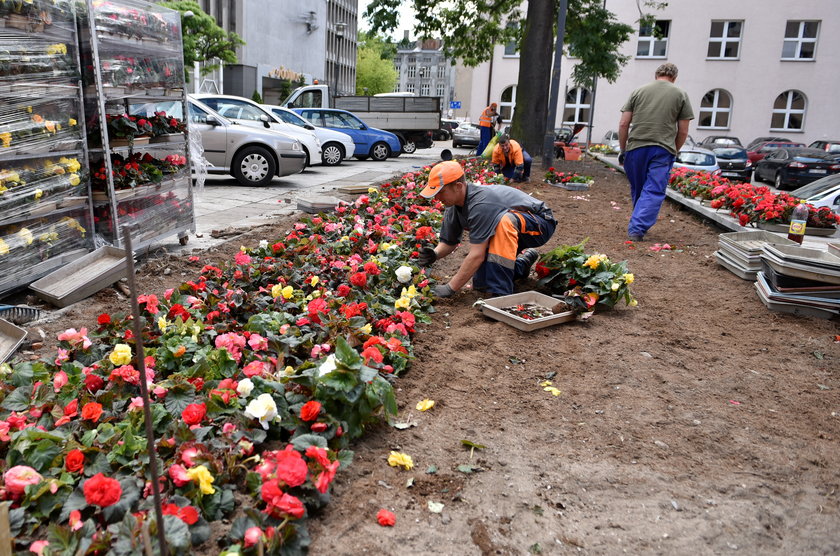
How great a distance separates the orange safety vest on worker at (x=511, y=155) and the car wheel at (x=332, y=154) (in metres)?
7.34

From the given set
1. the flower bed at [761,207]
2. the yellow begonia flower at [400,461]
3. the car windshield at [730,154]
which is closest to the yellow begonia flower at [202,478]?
the yellow begonia flower at [400,461]

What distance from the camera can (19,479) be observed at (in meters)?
2.29

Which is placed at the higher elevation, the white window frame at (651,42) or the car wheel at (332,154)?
the white window frame at (651,42)

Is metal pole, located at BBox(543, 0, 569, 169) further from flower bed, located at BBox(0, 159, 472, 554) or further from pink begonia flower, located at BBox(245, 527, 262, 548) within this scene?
pink begonia flower, located at BBox(245, 527, 262, 548)

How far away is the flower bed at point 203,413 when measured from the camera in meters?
2.21

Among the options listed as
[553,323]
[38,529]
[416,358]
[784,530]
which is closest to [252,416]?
[38,529]

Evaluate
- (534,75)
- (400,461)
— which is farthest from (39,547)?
(534,75)

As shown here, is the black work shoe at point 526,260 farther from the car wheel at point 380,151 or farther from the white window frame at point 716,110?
the white window frame at point 716,110

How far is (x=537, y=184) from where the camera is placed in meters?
13.8

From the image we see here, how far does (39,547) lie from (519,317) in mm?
3050

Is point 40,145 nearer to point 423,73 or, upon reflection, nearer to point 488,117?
point 488,117

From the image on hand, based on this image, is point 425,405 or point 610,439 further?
point 425,405

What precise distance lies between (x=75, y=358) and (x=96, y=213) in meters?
2.83

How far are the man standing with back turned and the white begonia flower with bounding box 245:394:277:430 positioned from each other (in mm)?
6090
